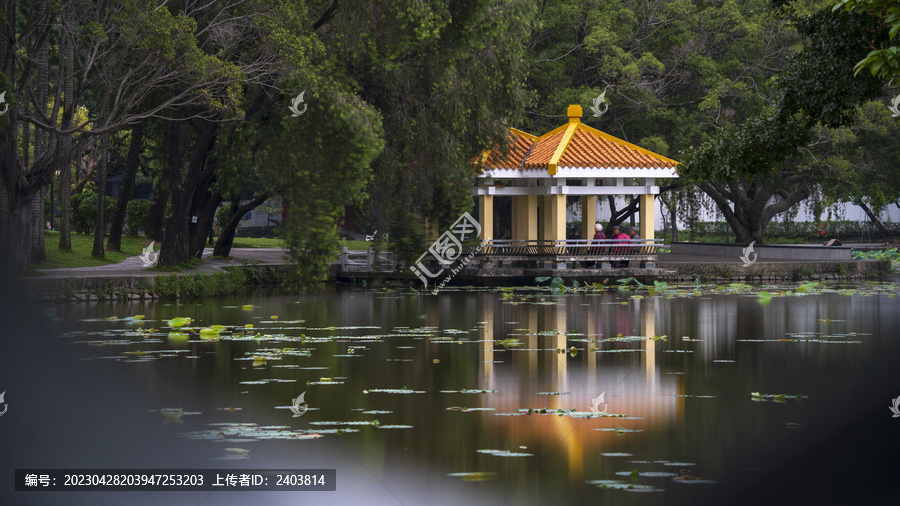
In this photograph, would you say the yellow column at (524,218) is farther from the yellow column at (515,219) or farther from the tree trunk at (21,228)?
the tree trunk at (21,228)

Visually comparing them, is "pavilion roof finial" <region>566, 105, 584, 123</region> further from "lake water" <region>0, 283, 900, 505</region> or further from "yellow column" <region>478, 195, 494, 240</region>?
"lake water" <region>0, 283, 900, 505</region>

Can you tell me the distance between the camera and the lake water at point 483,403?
681cm

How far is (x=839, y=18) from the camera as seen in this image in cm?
1130

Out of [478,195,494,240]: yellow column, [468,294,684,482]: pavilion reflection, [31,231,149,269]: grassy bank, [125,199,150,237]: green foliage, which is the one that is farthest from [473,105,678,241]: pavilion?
[125,199,150,237]: green foliage

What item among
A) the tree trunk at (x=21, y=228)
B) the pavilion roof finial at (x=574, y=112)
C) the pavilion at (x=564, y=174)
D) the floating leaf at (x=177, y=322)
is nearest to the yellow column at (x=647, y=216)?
the pavilion at (x=564, y=174)

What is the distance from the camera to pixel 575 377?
11211 mm

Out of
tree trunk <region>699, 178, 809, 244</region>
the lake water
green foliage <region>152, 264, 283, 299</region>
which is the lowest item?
the lake water

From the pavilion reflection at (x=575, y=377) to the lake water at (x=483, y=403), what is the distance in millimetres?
44

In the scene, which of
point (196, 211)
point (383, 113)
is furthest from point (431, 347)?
point (196, 211)

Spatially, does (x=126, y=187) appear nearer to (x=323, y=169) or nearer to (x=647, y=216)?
(x=647, y=216)

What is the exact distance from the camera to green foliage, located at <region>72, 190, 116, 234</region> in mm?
33406

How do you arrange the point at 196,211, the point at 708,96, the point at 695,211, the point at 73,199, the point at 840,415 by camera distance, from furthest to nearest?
1. the point at 695,211
2. the point at 73,199
3. the point at 708,96
4. the point at 196,211
5. the point at 840,415

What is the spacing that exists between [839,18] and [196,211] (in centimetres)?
2016

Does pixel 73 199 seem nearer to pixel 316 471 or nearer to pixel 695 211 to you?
pixel 695 211
